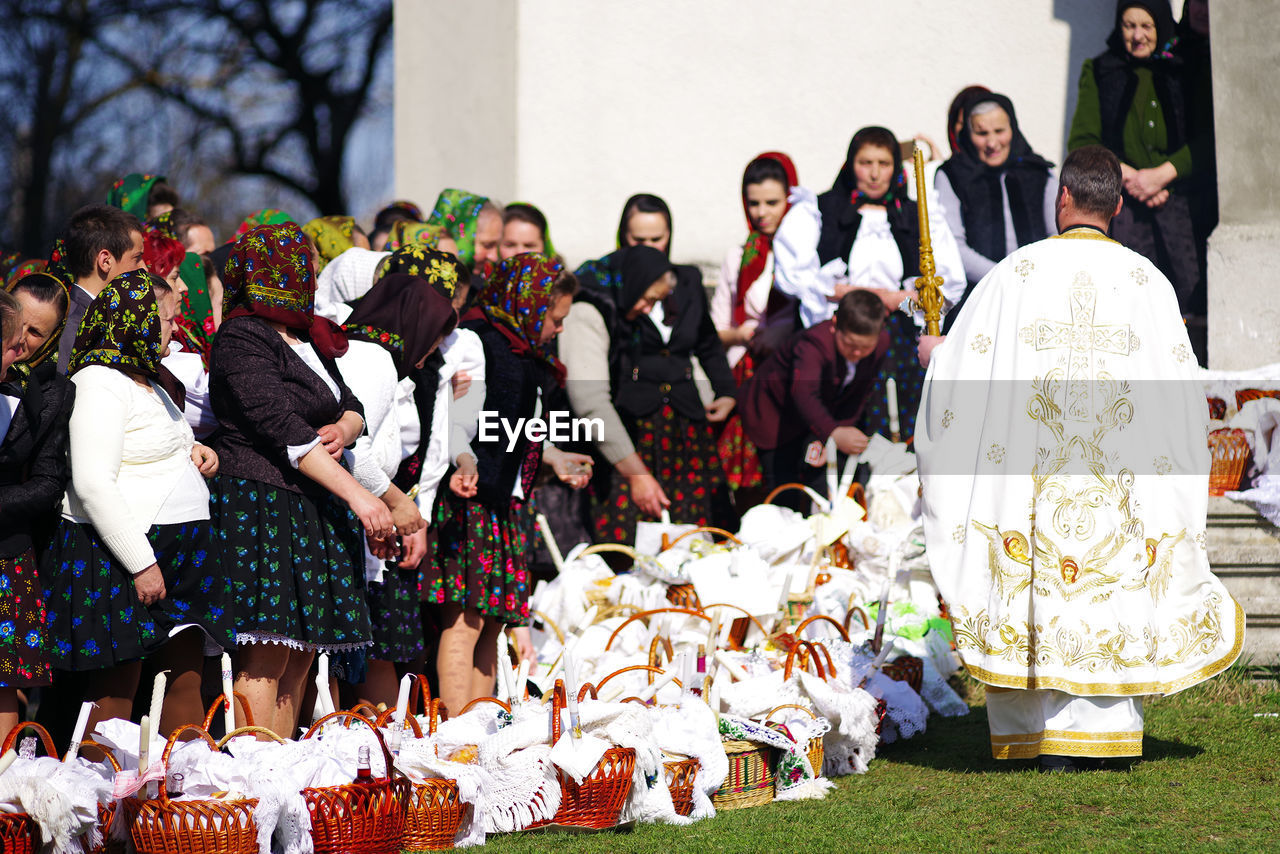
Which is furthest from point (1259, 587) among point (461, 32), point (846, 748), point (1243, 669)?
point (461, 32)

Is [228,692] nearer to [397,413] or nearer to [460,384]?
[397,413]

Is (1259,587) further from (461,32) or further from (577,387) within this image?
(461,32)

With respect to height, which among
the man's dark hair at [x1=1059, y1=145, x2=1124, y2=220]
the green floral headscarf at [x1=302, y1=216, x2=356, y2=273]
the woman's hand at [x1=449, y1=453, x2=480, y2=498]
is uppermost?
the green floral headscarf at [x1=302, y1=216, x2=356, y2=273]

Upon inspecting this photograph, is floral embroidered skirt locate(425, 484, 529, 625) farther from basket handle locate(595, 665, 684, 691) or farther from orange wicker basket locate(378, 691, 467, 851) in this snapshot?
orange wicker basket locate(378, 691, 467, 851)

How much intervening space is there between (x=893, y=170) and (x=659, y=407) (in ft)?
6.37

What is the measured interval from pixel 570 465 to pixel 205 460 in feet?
7.42

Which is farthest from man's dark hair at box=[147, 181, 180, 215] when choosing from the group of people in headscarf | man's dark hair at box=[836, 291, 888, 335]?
man's dark hair at box=[836, 291, 888, 335]

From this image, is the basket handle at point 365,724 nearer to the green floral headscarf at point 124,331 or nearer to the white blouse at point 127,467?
the white blouse at point 127,467

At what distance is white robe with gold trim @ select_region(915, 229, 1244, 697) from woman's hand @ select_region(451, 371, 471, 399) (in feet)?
5.40

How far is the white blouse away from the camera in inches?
156

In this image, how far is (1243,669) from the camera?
602 cm

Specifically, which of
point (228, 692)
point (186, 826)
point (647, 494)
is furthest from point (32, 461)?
point (647, 494)

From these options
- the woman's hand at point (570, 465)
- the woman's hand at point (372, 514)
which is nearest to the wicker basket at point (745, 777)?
the woman's hand at point (372, 514)

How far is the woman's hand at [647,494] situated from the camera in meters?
6.88
